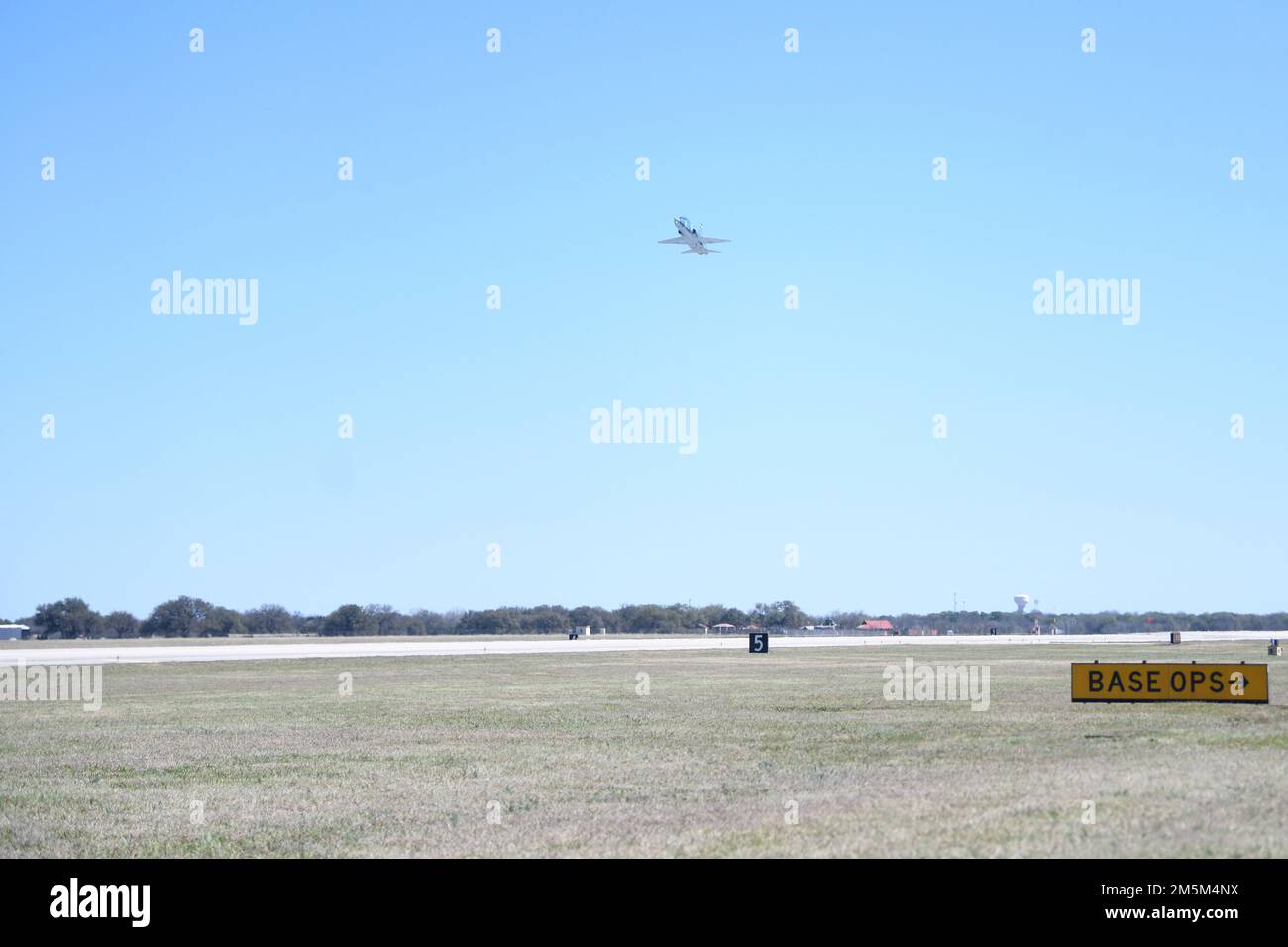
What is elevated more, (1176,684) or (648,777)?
(1176,684)

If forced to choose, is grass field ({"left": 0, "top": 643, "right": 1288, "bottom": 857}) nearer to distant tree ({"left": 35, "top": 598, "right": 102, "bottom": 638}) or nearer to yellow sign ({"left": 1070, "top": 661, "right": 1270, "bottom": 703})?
yellow sign ({"left": 1070, "top": 661, "right": 1270, "bottom": 703})

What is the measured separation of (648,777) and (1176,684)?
16.0 m

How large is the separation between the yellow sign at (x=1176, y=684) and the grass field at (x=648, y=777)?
1.87 feet

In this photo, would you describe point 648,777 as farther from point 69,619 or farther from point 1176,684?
point 69,619

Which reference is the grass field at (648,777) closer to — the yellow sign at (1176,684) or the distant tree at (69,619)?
the yellow sign at (1176,684)

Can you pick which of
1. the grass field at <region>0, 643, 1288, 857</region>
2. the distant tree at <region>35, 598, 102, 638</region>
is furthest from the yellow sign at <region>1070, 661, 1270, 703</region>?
the distant tree at <region>35, 598, 102, 638</region>

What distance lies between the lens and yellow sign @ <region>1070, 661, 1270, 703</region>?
31062 millimetres

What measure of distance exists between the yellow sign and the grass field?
0.57 meters

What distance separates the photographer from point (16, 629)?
187000 mm

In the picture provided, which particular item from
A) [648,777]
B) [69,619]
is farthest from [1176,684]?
[69,619]

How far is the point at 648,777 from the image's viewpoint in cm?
2211

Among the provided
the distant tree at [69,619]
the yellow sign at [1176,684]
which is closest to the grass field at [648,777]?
the yellow sign at [1176,684]
